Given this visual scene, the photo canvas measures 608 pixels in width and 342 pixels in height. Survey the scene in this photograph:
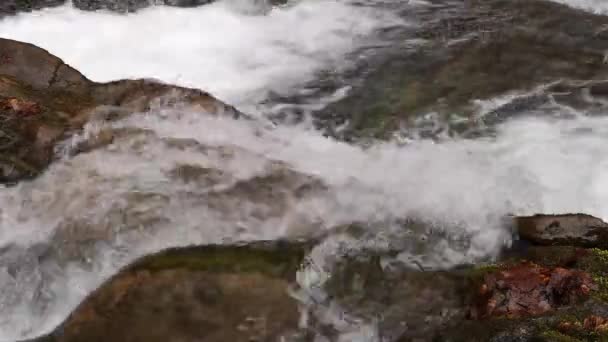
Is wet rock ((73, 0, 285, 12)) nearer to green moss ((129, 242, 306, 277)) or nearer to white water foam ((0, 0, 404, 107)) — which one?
white water foam ((0, 0, 404, 107))

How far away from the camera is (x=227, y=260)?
18.2ft

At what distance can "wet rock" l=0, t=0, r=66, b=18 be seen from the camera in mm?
12289

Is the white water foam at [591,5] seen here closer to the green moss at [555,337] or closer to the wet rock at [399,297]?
the wet rock at [399,297]

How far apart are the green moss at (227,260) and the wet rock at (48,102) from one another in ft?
6.92

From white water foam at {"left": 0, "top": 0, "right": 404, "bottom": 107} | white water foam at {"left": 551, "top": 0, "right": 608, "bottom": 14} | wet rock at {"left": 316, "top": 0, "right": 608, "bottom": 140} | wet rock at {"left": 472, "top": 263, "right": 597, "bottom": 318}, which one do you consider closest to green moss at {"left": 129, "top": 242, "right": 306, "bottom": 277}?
wet rock at {"left": 472, "top": 263, "right": 597, "bottom": 318}

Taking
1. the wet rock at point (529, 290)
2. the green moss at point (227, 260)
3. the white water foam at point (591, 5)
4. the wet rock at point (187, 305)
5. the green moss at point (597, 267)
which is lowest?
the wet rock at point (187, 305)

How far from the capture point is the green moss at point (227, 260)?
17.9 ft

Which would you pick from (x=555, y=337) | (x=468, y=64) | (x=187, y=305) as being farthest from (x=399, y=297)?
(x=468, y=64)

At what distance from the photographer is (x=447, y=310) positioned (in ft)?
18.6

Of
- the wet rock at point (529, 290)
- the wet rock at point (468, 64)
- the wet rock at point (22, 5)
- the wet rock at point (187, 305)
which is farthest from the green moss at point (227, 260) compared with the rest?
the wet rock at point (22, 5)

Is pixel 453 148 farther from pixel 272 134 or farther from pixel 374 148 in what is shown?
pixel 272 134

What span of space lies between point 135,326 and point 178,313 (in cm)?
35

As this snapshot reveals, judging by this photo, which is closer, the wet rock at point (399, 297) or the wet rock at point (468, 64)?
the wet rock at point (399, 297)

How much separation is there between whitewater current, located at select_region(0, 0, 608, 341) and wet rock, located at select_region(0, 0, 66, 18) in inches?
32.5
